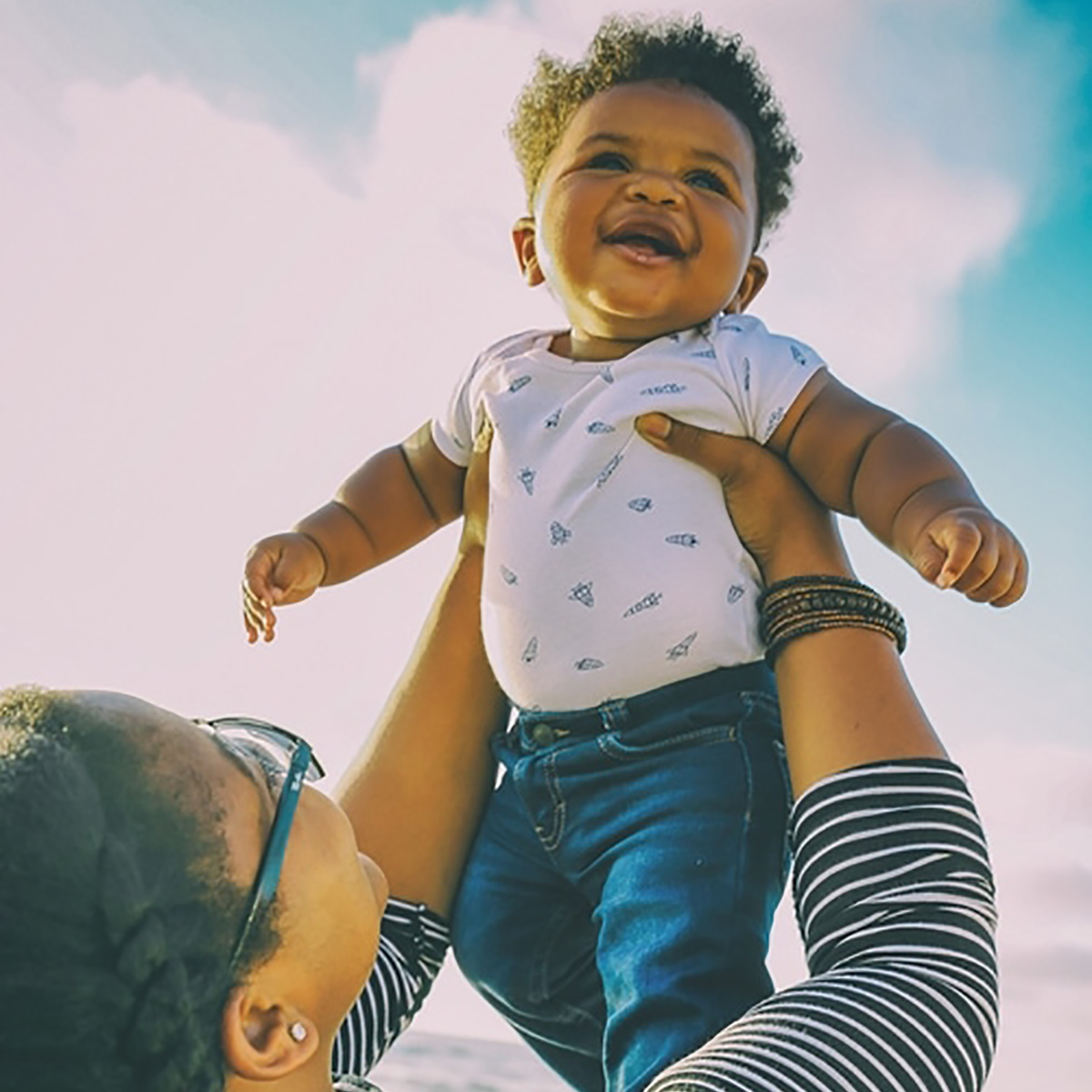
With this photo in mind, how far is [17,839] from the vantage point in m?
1.02

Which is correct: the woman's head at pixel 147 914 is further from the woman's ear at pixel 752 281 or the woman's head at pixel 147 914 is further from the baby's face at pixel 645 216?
the woman's ear at pixel 752 281

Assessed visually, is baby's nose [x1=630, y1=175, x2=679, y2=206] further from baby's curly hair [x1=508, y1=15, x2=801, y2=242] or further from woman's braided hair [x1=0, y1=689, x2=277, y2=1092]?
woman's braided hair [x1=0, y1=689, x2=277, y2=1092]

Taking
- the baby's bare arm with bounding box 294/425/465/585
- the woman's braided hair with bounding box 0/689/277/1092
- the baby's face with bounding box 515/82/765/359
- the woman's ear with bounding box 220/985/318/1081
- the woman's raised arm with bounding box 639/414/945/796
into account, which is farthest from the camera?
the baby's bare arm with bounding box 294/425/465/585

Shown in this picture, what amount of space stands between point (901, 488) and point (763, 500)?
6.9 inches

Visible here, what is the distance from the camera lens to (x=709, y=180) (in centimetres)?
208

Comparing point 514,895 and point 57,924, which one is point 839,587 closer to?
point 514,895

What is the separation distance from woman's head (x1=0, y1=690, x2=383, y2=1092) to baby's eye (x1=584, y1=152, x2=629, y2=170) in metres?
1.18

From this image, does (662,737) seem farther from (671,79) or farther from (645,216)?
(671,79)

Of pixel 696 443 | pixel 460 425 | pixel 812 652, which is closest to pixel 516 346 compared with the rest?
pixel 460 425

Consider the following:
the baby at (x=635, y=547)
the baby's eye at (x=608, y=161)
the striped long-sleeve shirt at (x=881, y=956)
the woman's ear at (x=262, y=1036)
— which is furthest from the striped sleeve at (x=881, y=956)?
the baby's eye at (x=608, y=161)

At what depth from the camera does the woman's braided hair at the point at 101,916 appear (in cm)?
101

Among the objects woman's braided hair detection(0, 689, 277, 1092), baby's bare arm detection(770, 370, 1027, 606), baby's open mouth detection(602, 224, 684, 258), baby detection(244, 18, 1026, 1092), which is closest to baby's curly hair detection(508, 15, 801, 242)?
baby detection(244, 18, 1026, 1092)

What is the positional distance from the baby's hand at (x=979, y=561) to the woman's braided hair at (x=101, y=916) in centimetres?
81

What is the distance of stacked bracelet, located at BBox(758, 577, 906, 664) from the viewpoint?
1580 mm
